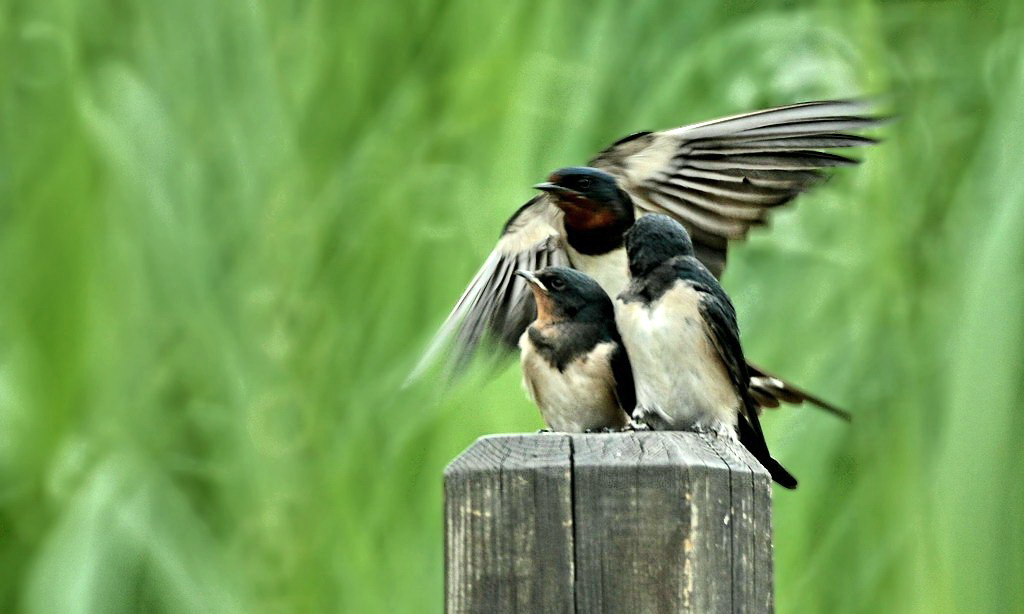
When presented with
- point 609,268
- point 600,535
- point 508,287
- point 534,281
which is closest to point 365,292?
point 508,287

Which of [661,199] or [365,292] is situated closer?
[661,199]

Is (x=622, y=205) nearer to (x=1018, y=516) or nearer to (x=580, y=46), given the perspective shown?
(x=580, y=46)

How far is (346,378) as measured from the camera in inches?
83.6

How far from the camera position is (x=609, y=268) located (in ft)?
5.69

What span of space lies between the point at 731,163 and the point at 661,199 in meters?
0.14

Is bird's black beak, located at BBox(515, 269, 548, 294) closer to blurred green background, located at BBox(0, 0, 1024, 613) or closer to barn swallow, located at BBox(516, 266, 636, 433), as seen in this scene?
barn swallow, located at BBox(516, 266, 636, 433)

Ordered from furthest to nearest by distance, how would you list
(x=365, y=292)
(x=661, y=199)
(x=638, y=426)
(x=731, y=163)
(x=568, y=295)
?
(x=365, y=292), (x=661, y=199), (x=731, y=163), (x=568, y=295), (x=638, y=426)

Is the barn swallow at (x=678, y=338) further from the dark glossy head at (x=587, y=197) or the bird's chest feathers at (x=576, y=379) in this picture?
the dark glossy head at (x=587, y=197)

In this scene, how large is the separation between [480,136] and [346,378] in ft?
1.50

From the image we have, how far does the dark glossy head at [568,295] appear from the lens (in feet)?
4.90

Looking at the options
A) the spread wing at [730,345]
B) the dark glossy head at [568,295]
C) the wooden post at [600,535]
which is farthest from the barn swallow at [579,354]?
the wooden post at [600,535]

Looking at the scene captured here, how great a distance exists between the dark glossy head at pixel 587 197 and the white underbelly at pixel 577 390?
9.2 inches

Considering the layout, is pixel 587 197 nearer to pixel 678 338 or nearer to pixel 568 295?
pixel 568 295

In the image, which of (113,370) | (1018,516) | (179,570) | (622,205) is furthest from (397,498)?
(1018,516)
